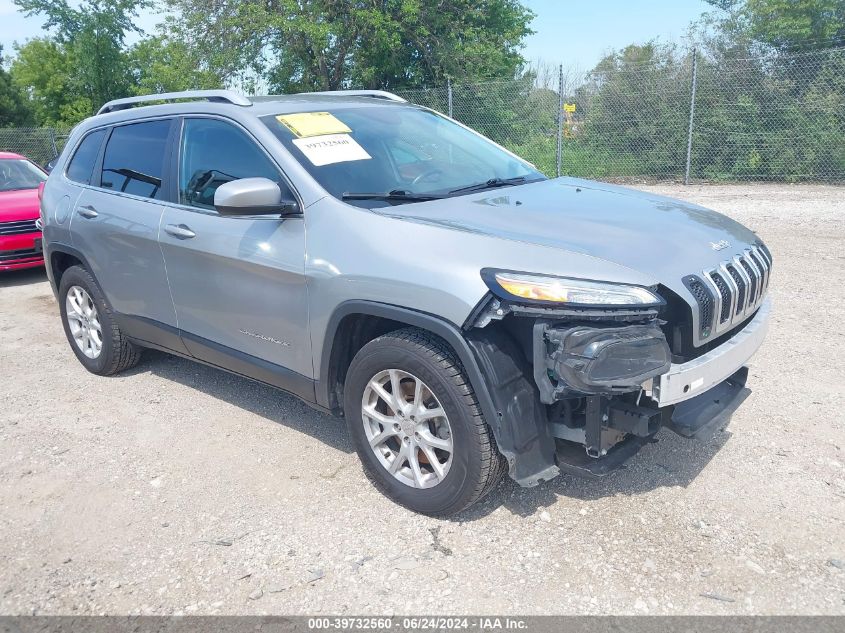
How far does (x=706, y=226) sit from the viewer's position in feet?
11.4

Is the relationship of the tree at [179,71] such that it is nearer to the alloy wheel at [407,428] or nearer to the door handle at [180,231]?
the door handle at [180,231]

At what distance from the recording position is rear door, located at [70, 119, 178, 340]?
4336 millimetres

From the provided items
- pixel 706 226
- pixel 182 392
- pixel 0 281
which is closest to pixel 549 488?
pixel 706 226

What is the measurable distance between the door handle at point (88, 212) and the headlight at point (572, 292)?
323 centimetres

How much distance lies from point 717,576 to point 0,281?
924 centimetres

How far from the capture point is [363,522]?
3.27m

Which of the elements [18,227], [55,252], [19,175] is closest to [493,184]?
[55,252]

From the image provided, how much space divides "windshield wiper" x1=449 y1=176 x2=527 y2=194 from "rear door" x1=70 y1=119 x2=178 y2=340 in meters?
1.82

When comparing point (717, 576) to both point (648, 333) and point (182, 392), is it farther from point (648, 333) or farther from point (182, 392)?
point (182, 392)

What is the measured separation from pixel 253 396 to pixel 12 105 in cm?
3080

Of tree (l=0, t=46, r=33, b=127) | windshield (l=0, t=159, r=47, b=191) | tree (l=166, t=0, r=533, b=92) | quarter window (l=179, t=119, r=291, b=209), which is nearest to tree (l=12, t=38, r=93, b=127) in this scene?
tree (l=0, t=46, r=33, b=127)

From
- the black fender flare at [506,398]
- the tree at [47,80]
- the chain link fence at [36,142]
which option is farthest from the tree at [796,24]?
the tree at [47,80]

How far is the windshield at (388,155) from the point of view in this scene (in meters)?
3.57

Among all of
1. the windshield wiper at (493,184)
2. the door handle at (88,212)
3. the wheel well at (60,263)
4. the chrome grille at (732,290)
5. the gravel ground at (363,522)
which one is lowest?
the gravel ground at (363,522)
